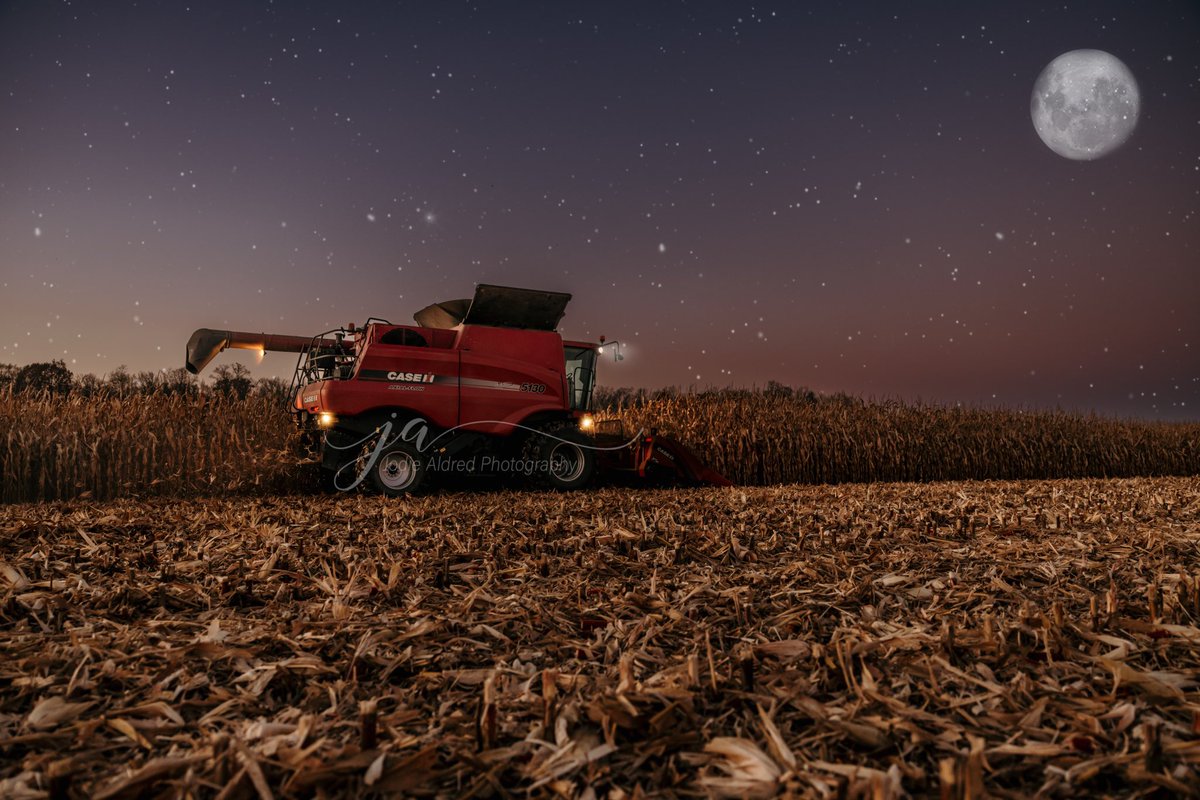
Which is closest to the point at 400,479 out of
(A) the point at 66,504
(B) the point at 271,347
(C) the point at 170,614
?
(B) the point at 271,347

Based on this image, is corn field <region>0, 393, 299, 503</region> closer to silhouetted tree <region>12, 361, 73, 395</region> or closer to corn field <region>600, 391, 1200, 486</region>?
silhouetted tree <region>12, 361, 73, 395</region>

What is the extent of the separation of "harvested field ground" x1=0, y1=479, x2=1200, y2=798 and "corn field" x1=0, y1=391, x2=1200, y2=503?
17.7 ft

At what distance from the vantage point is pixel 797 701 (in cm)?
225

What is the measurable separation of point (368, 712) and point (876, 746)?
1516 mm

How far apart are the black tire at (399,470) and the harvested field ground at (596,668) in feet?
13.2

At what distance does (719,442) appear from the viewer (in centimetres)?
1309

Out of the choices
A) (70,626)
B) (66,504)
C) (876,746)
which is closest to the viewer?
(876,746)

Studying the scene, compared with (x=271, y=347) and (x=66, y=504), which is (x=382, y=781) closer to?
(x=66, y=504)

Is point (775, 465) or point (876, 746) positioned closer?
point (876, 746)

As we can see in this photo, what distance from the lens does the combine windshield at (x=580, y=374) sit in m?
11.1

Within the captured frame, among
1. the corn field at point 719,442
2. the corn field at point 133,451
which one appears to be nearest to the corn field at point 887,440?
the corn field at point 719,442

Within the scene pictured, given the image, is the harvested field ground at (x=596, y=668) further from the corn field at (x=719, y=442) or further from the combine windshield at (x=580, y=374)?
the combine windshield at (x=580, y=374)

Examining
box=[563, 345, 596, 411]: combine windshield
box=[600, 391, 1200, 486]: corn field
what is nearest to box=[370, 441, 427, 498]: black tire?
box=[563, 345, 596, 411]: combine windshield

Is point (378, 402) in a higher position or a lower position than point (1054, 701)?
higher
